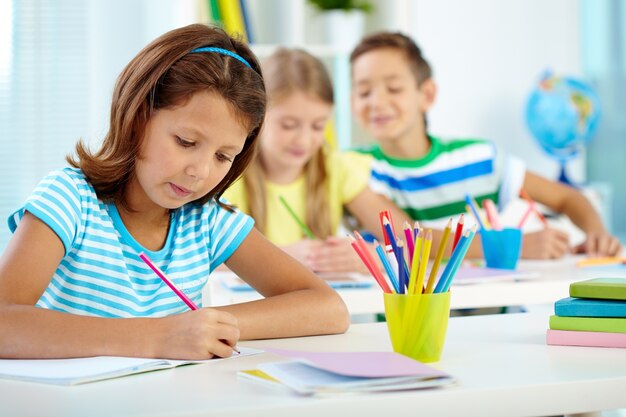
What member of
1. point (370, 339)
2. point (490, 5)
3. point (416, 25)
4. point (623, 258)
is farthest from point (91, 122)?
point (370, 339)

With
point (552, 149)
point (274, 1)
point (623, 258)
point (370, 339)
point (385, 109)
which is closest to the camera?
point (370, 339)

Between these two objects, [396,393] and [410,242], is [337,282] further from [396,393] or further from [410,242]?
[396,393]

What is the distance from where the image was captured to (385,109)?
8.59 ft

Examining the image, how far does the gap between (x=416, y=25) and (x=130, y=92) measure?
2.85 metres

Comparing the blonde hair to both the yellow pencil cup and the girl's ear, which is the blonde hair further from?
the yellow pencil cup

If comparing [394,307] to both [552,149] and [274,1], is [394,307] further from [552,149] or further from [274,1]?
[552,149]

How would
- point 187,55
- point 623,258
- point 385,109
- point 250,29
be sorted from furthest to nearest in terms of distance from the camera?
point 250,29
point 385,109
point 623,258
point 187,55

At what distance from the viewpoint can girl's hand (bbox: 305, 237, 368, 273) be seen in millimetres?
1890

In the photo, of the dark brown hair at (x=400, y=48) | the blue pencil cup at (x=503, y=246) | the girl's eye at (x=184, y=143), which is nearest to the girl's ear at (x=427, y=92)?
the dark brown hair at (x=400, y=48)

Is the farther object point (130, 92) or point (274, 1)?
point (274, 1)

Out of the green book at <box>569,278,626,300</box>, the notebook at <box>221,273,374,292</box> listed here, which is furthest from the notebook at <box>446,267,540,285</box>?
the green book at <box>569,278,626,300</box>

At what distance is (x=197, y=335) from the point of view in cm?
100

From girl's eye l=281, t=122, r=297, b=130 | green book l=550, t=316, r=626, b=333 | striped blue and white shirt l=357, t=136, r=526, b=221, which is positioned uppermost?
girl's eye l=281, t=122, r=297, b=130

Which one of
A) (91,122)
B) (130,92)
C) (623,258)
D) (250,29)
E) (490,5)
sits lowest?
(623,258)
